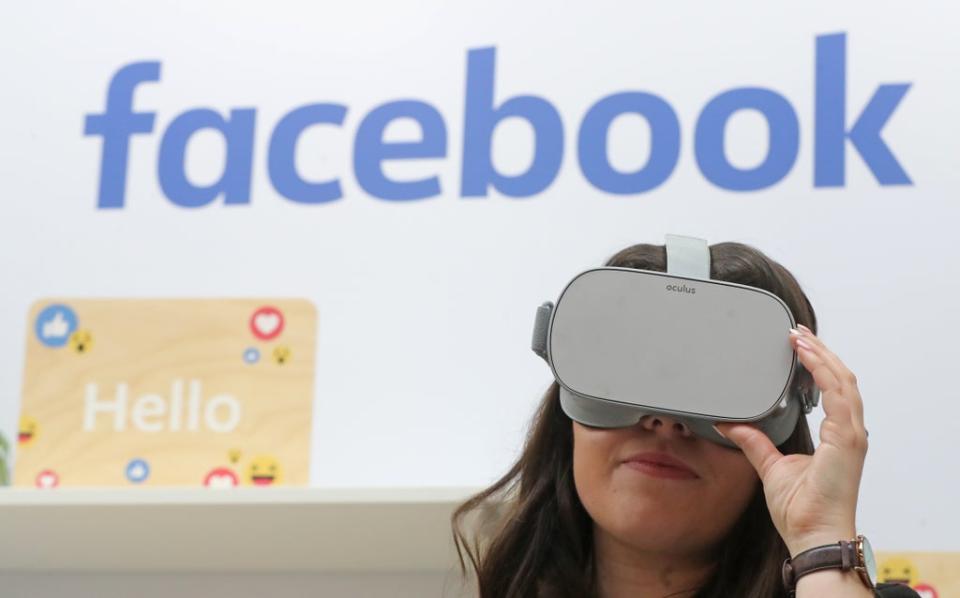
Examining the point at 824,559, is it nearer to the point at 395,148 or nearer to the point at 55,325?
the point at 395,148

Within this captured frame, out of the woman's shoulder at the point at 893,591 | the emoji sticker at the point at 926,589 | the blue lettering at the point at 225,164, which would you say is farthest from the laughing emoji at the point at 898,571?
the blue lettering at the point at 225,164

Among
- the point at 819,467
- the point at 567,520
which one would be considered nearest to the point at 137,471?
the point at 567,520

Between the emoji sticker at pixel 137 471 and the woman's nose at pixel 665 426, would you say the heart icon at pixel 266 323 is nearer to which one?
the emoji sticker at pixel 137 471

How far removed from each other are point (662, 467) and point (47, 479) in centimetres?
108

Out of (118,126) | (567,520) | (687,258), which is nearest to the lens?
(687,258)

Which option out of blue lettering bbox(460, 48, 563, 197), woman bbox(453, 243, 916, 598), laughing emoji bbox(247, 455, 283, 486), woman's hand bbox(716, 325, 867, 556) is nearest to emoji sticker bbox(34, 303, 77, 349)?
laughing emoji bbox(247, 455, 283, 486)

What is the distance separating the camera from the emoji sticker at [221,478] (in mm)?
1881

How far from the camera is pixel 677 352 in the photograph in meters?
1.16

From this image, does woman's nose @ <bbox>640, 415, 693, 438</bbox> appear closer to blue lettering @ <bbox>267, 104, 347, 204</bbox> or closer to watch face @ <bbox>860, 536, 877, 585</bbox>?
watch face @ <bbox>860, 536, 877, 585</bbox>

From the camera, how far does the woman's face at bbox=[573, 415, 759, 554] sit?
117 centimetres

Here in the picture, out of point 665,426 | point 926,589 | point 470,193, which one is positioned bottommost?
point 926,589

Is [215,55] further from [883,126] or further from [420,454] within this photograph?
[883,126]

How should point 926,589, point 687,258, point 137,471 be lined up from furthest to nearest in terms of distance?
point 137,471 < point 926,589 < point 687,258

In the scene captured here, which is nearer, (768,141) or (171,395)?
(768,141)
